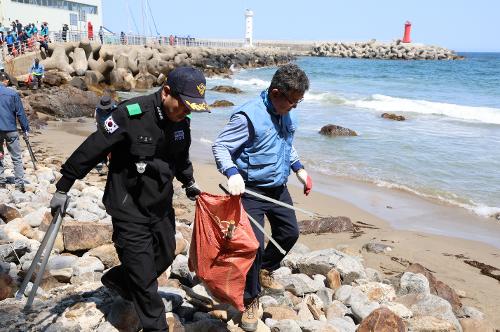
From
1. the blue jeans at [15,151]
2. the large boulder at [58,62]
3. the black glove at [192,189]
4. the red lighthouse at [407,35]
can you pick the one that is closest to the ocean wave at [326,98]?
the large boulder at [58,62]

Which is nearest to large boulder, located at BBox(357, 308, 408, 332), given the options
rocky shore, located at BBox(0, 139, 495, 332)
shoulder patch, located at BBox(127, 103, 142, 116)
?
rocky shore, located at BBox(0, 139, 495, 332)

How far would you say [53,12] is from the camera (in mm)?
36250

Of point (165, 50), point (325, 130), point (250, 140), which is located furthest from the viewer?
point (165, 50)

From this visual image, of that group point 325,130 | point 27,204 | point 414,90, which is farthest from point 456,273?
point 414,90

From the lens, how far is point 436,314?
151 inches

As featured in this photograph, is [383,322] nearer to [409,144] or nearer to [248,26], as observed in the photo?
[409,144]

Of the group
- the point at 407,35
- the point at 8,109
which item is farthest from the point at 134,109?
the point at 407,35

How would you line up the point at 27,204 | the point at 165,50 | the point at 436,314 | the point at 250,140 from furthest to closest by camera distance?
1. the point at 165,50
2. the point at 27,204
3. the point at 436,314
4. the point at 250,140

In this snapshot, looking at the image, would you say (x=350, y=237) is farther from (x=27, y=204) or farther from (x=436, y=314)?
(x=27, y=204)

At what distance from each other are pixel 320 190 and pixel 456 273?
3391 mm

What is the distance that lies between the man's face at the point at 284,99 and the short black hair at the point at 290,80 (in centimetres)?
3

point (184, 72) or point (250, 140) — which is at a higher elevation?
point (184, 72)

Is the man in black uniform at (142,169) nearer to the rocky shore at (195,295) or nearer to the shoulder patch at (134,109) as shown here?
the shoulder patch at (134,109)

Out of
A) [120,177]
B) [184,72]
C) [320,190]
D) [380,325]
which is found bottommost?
[320,190]
